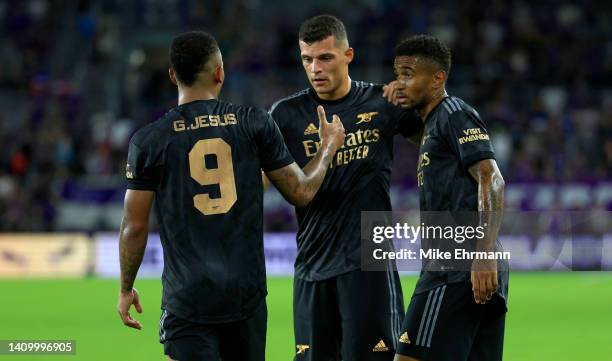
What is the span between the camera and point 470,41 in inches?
953

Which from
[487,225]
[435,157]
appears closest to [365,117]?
[435,157]

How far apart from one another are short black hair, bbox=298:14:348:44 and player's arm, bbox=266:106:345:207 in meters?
0.70

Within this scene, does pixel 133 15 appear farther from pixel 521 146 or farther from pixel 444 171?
pixel 444 171

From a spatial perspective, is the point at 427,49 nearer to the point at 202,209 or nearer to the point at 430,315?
the point at 430,315

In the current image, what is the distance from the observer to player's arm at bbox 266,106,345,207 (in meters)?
5.67

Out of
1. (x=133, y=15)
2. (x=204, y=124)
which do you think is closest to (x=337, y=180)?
(x=204, y=124)


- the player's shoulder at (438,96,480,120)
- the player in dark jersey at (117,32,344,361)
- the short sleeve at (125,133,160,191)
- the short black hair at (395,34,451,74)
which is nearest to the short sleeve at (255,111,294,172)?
the player in dark jersey at (117,32,344,361)

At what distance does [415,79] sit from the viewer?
634 cm

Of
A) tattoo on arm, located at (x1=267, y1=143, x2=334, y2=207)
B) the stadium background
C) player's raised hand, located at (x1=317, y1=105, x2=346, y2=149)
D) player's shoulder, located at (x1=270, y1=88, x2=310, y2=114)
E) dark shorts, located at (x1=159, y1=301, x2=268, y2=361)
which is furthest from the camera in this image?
the stadium background

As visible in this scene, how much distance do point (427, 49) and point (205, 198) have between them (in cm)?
178

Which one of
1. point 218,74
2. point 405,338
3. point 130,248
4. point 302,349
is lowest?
point 302,349

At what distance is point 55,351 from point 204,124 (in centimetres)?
634

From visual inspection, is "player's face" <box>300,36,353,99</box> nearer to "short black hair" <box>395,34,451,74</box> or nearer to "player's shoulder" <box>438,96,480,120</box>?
"short black hair" <box>395,34,451,74</box>

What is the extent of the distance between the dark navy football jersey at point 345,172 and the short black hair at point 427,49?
1.86ft
